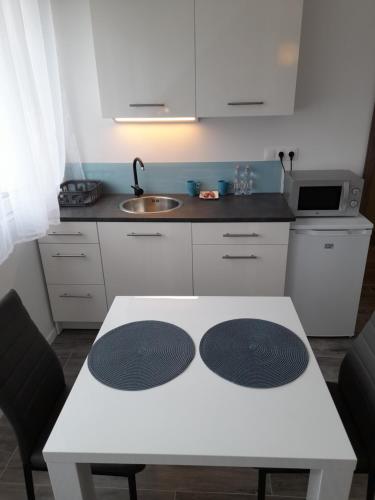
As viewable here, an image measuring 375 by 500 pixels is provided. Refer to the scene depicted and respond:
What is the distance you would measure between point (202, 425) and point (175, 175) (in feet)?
6.76

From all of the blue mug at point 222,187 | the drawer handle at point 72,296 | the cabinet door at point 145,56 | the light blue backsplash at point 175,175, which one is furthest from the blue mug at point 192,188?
the drawer handle at point 72,296

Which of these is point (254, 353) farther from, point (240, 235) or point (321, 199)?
point (321, 199)

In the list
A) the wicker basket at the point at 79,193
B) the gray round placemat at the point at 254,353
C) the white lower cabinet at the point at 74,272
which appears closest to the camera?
the gray round placemat at the point at 254,353

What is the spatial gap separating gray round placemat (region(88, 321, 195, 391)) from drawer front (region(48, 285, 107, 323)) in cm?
123

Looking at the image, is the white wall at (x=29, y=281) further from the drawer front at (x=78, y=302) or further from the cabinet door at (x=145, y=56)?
the cabinet door at (x=145, y=56)

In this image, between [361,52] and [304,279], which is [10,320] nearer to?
[304,279]

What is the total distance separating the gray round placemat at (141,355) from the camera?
46.9 inches

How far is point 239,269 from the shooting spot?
8.13ft

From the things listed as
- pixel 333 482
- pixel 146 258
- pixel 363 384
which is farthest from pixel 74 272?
pixel 333 482

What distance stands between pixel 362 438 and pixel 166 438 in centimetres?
76

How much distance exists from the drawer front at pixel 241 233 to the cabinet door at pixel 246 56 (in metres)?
0.67

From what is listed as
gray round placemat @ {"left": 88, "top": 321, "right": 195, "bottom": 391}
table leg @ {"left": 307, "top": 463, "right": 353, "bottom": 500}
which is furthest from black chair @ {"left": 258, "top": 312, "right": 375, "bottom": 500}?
gray round placemat @ {"left": 88, "top": 321, "right": 195, "bottom": 391}

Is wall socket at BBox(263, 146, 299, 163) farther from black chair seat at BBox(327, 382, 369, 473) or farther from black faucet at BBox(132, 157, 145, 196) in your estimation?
black chair seat at BBox(327, 382, 369, 473)

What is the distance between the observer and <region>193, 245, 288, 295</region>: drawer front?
242 cm
